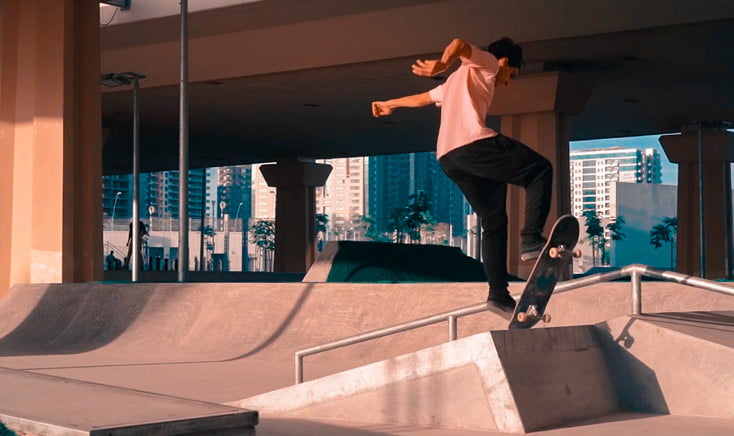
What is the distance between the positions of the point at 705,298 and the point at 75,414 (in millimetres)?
7809

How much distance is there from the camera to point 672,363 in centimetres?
667

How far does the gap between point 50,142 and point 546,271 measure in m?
14.9

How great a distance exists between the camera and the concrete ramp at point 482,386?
615 centimetres

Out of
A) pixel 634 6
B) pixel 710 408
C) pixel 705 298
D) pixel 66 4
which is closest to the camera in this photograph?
pixel 710 408

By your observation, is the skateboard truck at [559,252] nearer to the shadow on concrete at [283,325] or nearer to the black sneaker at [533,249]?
the black sneaker at [533,249]

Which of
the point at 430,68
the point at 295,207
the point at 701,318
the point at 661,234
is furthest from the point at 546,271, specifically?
the point at 661,234

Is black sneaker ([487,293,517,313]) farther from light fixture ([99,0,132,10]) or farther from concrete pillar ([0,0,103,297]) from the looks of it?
light fixture ([99,0,132,10])

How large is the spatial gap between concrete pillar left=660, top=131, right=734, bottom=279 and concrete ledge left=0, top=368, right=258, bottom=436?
128 ft

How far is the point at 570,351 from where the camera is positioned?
22.1 ft

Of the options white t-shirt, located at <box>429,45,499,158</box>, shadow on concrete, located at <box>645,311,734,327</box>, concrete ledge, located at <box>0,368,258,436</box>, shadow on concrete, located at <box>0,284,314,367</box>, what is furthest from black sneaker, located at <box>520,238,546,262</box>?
shadow on concrete, located at <box>0,284,314,367</box>

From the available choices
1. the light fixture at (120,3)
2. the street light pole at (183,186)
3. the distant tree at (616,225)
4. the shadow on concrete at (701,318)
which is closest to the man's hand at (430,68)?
the shadow on concrete at (701,318)

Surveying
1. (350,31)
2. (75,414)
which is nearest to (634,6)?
(350,31)

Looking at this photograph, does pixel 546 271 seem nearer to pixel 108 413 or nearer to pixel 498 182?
pixel 498 182

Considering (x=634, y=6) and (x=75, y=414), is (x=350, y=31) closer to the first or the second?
(x=634, y=6)
